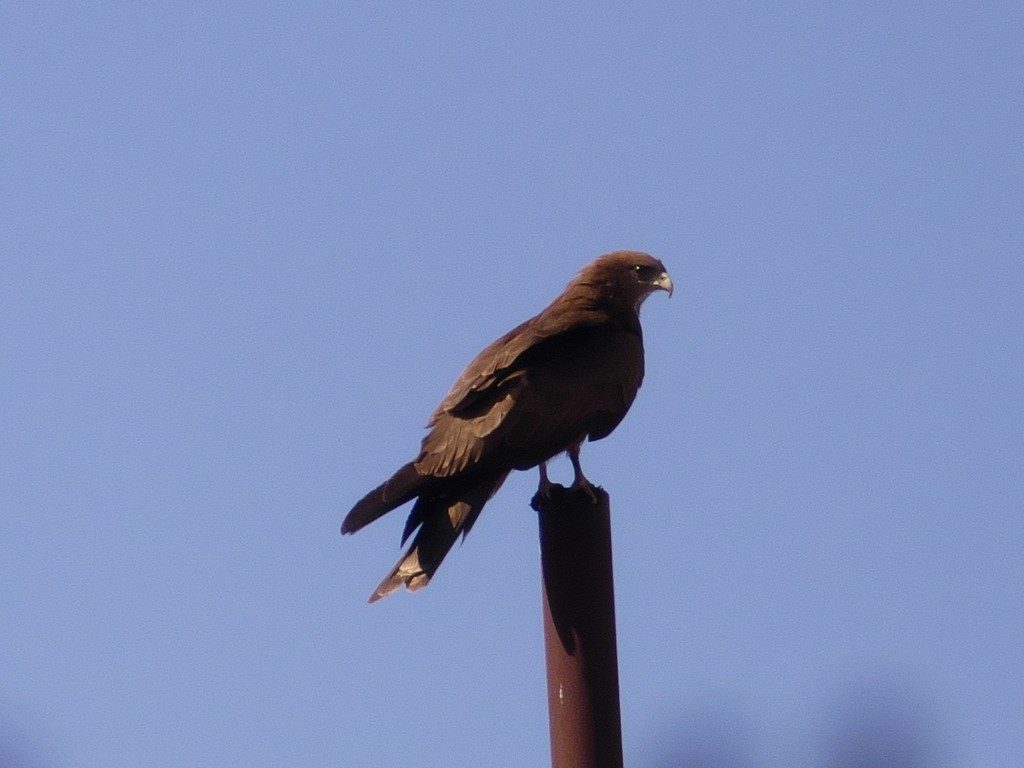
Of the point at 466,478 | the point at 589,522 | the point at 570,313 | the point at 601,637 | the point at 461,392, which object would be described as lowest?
the point at 601,637

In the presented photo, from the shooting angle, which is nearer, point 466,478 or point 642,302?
point 466,478

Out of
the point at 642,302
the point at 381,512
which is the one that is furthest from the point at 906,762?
the point at 381,512

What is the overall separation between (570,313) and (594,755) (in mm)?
3206

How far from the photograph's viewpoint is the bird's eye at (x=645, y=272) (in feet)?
27.7

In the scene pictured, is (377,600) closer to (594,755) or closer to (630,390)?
(594,755)

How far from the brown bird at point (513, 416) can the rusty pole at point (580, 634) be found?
34.7 inches

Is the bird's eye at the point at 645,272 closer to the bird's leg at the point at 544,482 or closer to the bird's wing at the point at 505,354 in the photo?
the bird's wing at the point at 505,354

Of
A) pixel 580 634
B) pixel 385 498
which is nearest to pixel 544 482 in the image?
pixel 385 498

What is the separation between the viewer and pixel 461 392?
6.66 metres

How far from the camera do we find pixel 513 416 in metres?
6.51

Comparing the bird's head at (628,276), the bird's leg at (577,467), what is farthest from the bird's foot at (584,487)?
the bird's head at (628,276)

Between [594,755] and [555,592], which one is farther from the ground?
[555,592]

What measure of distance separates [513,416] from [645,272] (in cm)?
221

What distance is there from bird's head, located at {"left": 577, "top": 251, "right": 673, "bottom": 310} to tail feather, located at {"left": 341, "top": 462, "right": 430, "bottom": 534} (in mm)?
2390
